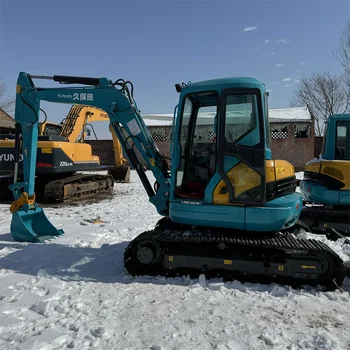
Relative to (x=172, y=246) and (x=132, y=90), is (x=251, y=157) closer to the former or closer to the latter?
(x=172, y=246)

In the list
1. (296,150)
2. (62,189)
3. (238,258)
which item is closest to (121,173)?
(62,189)

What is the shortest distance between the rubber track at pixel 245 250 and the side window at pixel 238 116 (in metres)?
1.18

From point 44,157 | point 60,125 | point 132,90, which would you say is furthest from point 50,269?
point 60,125

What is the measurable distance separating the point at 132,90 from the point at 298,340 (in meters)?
3.91

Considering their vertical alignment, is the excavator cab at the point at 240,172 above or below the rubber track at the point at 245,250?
above

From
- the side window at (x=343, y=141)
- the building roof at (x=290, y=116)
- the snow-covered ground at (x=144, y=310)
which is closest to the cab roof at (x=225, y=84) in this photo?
the snow-covered ground at (x=144, y=310)

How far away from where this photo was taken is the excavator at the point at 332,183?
6.24 m

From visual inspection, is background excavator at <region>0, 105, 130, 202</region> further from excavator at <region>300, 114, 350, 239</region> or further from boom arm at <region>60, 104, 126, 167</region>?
excavator at <region>300, 114, 350, 239</region>

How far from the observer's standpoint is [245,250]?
3846 mm

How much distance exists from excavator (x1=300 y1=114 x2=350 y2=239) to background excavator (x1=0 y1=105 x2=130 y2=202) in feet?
21.1

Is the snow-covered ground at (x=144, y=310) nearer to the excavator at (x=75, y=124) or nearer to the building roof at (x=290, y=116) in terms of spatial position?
the excavator at (x=75, y=124)

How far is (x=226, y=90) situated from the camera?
153 inches

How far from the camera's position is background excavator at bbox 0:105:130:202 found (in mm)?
9656

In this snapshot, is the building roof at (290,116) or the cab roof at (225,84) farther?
the building roof at (290,116)
